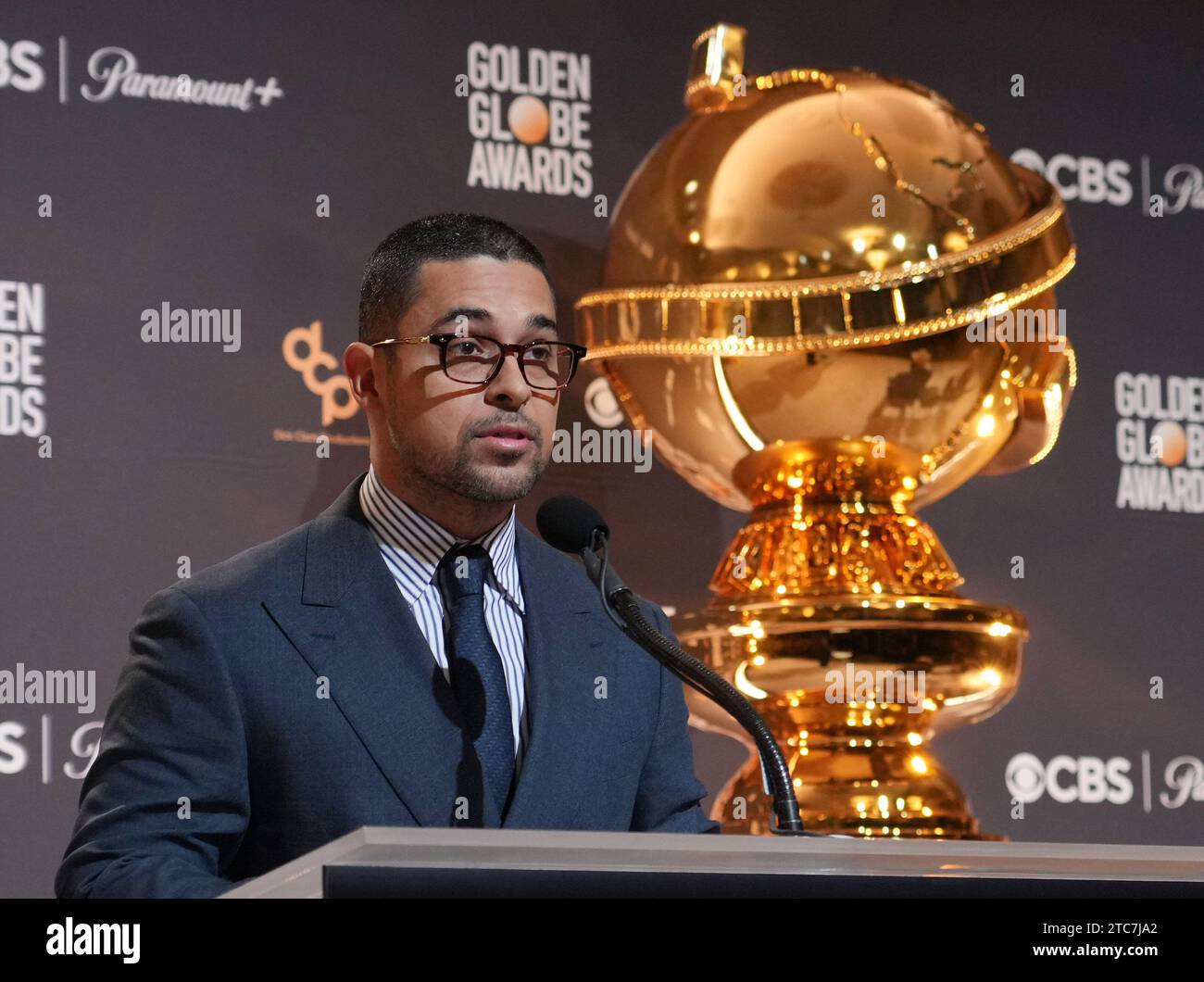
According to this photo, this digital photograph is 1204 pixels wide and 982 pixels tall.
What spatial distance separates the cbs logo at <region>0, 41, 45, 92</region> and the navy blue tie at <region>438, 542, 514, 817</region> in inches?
43.2

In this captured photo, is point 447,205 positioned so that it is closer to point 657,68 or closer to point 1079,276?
point 657,68

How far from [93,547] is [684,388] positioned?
0.83 metres

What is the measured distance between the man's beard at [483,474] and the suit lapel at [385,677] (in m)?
0.11

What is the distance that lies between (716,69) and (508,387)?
0.91m

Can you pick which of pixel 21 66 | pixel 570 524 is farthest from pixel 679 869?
pixel 21 66

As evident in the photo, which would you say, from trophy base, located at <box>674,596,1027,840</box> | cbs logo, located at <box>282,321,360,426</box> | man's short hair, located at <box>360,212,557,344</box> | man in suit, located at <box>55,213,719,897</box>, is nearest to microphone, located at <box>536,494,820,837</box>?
man in suit, located at <box>55,213,719,897</box>

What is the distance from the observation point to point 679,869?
830 millimetres

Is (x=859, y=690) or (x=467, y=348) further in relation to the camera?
(x=859, y=690)

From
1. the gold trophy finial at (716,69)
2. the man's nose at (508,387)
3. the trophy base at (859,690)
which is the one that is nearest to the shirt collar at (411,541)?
the man's nose at (508,387)

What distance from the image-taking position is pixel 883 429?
7.01ft

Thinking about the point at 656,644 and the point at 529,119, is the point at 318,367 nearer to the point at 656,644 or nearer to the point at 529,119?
the point at 529,119

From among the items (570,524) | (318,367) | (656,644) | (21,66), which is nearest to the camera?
(656,644)

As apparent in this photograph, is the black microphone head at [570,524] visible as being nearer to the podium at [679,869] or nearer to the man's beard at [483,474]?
the man's beard at [483,474]
